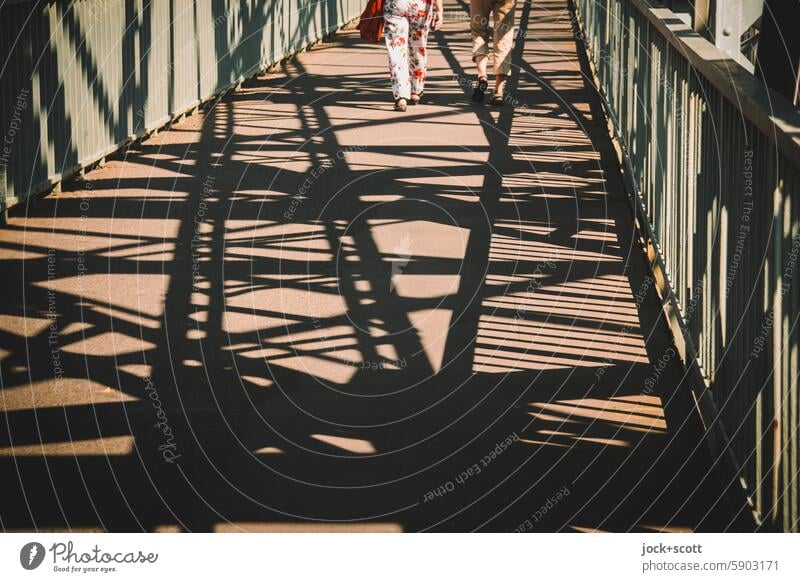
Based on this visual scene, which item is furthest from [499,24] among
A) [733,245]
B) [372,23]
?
[733,245]

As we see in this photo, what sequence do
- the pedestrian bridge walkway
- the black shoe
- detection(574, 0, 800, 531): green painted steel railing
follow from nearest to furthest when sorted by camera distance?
detection(574, 0, 800, 531): green painted steel railing
the pedestrian bridge walkway
the black shoe

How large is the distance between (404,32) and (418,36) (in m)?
0.30

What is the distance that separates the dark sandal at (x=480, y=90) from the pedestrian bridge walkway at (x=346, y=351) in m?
Result: 2.78

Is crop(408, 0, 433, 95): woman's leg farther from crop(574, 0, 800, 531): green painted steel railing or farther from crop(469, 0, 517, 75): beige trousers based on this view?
crop(574, 0, 800, 531): green painted steel railing

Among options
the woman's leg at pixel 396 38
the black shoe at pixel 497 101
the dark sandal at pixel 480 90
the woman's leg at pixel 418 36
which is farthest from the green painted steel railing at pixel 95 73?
the black shoe at pixel 497 101

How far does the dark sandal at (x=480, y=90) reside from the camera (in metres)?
16.1

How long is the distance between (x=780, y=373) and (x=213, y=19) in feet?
46.8

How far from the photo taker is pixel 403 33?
1534cm

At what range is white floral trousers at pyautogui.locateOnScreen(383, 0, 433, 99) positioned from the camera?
604 inches

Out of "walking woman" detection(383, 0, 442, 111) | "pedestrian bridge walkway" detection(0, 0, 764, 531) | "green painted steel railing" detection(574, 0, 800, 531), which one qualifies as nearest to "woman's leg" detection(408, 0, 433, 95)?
"walking woman" detection(383, 0, 442, 111)

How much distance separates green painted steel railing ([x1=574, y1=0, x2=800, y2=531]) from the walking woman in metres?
6.43

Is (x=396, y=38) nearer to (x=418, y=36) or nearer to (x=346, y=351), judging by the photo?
(x=418, y=36)

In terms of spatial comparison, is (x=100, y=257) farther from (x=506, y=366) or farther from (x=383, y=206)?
(x=506, y=366)

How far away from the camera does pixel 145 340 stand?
7.54 meters
